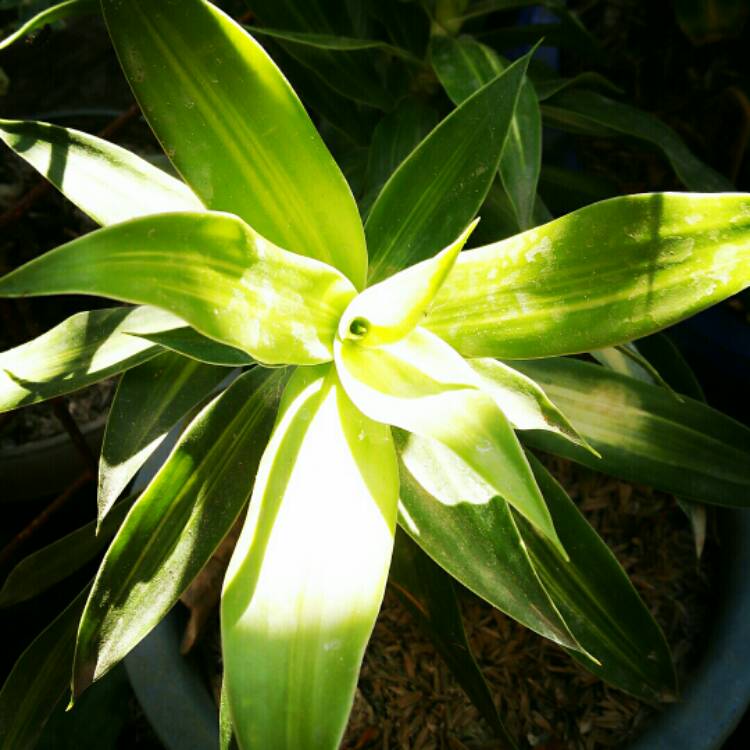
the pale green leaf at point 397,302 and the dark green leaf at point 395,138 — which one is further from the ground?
the pale green leaf at point 397,302

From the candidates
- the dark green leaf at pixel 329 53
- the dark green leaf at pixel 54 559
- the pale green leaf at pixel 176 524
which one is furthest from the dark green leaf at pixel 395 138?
the dark green leaf at pixel 54 559

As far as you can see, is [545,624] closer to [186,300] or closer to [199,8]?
[186,300]

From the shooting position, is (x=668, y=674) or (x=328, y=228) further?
(x=668, y=674)

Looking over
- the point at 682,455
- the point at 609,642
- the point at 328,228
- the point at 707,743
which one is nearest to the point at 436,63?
the point at 328,228

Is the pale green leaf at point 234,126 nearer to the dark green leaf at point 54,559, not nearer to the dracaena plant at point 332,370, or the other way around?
the dracaena plant at point 332,370

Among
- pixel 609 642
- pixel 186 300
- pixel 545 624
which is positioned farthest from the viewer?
pixel 609 642

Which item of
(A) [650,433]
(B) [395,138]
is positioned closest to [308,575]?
(A) [650,433]

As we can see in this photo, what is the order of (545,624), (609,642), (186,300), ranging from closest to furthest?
(186,300), (545,624), (609,642)

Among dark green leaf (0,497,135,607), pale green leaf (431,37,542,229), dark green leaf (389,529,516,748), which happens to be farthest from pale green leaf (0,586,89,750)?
pale green leaf (431,37,542,229)

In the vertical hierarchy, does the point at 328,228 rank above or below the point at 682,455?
above
